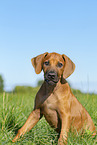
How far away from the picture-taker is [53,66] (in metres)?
4.31

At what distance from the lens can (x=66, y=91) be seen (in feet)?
15.0

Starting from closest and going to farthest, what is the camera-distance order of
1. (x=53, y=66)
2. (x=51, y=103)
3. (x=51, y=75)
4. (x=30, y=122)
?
1. (x=51, y=75)
2. (x=53, y=66)
3. (x=51, y=103)
4. (x=30, y=122)

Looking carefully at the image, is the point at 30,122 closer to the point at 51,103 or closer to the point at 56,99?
the point at 51,103

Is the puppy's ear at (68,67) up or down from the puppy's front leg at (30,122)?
up

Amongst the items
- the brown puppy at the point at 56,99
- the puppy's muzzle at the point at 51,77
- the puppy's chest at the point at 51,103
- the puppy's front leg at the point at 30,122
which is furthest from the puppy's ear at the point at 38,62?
the puppy's front leg at the point at 30,122

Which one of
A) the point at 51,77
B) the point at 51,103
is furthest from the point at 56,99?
the point at 51,77

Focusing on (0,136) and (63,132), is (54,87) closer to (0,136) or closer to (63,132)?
(63,132)

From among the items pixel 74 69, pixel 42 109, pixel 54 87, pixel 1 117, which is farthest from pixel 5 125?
pixel 74 69

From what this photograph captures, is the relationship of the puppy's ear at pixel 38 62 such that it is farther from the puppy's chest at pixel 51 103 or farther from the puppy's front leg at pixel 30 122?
the puppy's front leg at pixel 30 122

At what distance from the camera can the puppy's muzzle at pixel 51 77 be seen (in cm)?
418

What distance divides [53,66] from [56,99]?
70cm

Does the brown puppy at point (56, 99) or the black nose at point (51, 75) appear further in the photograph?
the brown puppy at point (56, 99)

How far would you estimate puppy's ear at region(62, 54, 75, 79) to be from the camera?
14.8 feet

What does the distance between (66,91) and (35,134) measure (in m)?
1.19
